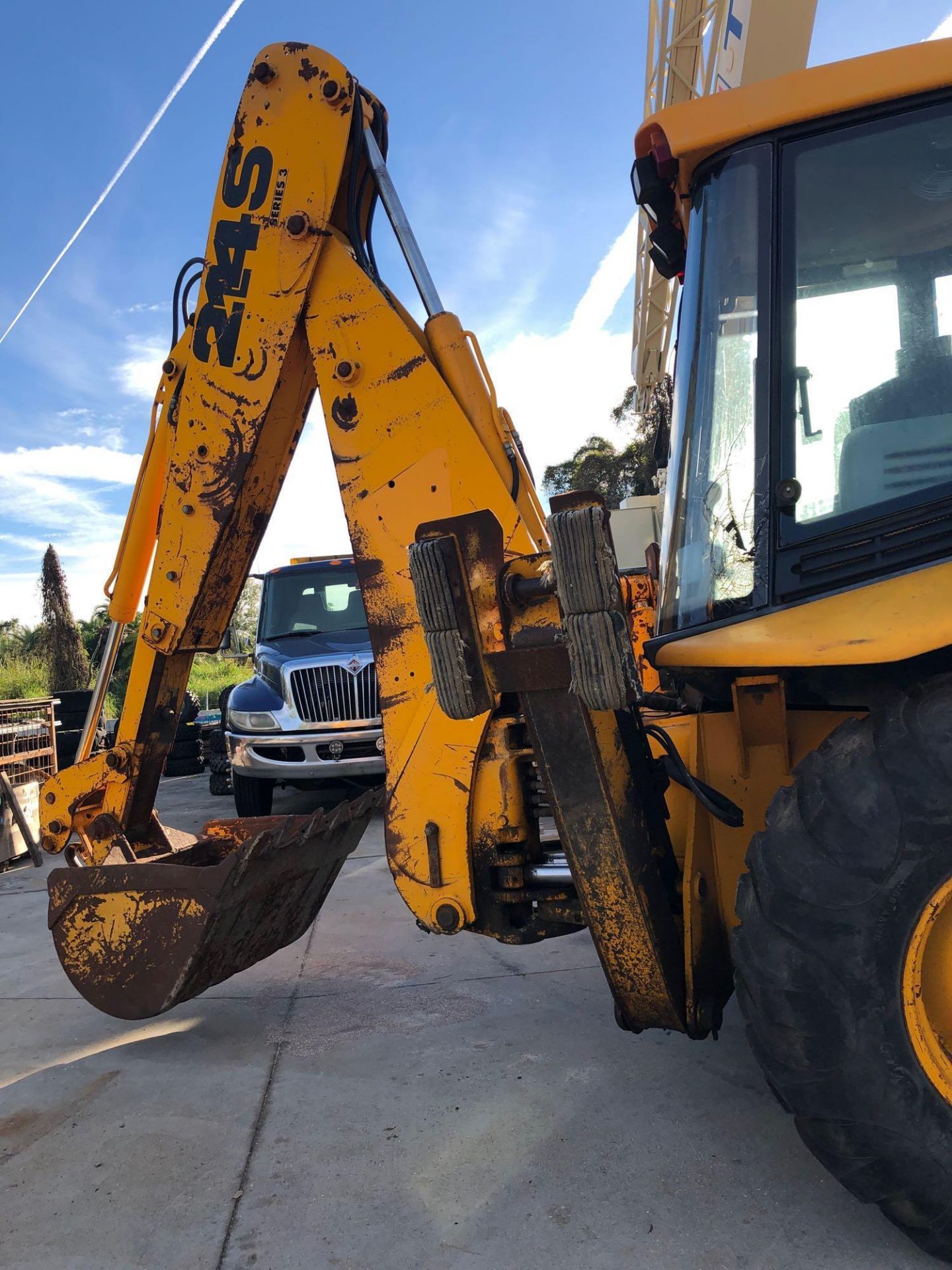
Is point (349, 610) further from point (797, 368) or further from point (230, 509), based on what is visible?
point (797, 368)

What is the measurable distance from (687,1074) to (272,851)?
5.18 feet

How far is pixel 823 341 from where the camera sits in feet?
7.02

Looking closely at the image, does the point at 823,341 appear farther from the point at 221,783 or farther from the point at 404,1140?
the point at 221,783

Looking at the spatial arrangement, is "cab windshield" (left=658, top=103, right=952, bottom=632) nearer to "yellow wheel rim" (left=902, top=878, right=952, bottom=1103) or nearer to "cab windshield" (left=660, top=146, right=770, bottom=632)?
"cab windshield" (left=660, top=146, right=770, bottom=632)

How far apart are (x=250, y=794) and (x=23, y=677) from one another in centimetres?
1640

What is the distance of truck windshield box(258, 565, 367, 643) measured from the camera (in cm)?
870

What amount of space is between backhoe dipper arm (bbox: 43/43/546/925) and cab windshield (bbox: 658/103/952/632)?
2.41ft

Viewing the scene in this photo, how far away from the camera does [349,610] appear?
8.82 m

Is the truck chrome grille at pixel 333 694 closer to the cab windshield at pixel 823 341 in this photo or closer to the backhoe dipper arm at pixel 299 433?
the backhoe dipper arm at pixel 299 433

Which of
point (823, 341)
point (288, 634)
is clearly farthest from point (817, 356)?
point (288, 634)

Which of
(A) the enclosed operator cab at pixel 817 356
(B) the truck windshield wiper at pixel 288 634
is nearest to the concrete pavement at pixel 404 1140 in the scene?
(A) the enclosed operator cab at pixel 817 356

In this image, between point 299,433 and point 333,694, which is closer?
point 299,433

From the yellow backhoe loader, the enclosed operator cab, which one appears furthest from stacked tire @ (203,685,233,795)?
the enclosed operator cab

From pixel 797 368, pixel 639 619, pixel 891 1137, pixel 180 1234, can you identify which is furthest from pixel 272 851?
pixel 639 619
